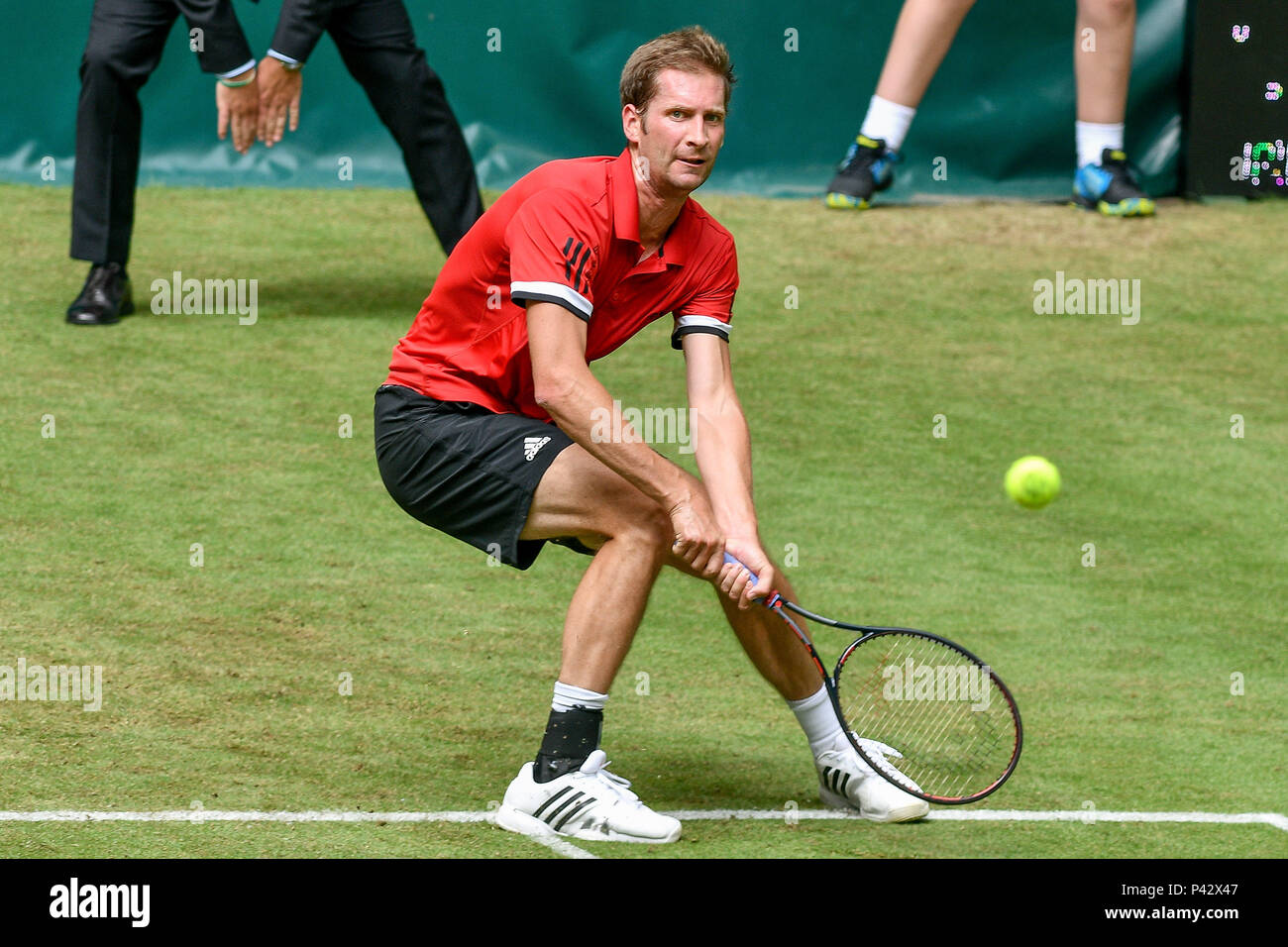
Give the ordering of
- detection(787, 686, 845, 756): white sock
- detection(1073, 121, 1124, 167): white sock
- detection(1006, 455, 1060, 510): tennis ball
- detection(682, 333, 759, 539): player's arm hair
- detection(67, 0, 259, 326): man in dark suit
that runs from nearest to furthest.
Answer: detection(682, 333, 759, 539): player's arm hair, detection(787, 686, 845, 756): white sock, detection(1006, 455, 1060, 510): tennis ball, detection(67, 0, 259, 326): man in dark suit, detection(1073, 121, 1124, 167): white sock

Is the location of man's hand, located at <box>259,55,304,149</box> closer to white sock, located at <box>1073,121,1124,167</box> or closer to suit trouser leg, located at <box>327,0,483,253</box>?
suit trouser leg, located at <box>327,0,483,253</box>

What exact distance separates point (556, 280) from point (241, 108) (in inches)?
146

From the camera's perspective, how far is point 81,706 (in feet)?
15.4

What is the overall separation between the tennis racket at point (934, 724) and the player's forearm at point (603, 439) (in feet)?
0.77

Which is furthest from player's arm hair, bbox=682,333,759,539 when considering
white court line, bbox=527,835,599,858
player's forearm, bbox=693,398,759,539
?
white court line, bbox=527,835,599,858

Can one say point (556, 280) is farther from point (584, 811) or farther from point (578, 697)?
point (584, 811)

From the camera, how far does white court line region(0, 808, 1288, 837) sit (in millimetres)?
4008

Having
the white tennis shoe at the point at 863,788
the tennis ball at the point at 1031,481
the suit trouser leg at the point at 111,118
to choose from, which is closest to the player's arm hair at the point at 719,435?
the white tennis shoe at the point at 863,788

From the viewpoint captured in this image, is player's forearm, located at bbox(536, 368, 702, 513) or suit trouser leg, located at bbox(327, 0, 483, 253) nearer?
player's forearm, located at bbox(536, 368, 702, 513)

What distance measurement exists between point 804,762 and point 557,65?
575cm

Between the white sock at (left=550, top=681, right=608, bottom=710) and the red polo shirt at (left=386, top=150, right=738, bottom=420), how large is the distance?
744 mm

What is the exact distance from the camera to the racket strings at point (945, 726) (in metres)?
4.18

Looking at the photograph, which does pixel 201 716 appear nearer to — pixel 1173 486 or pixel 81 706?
pixel 81 706

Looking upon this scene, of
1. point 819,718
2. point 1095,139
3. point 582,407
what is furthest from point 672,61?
point 1095,139
